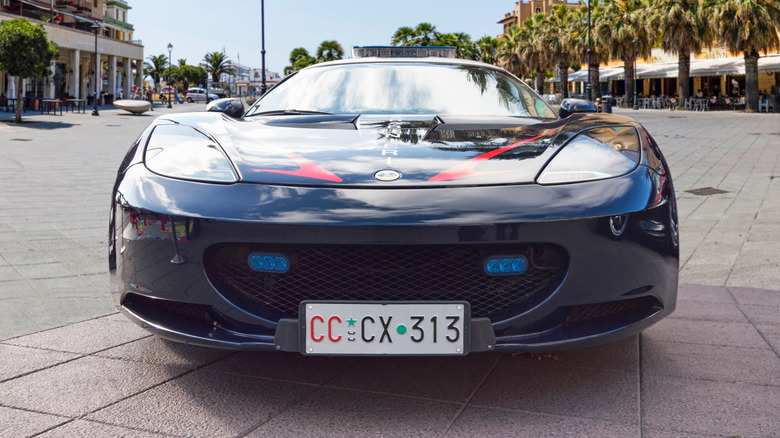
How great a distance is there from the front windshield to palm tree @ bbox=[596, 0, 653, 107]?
39.3m

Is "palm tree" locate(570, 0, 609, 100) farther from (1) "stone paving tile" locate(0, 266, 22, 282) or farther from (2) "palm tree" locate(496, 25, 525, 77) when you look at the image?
(1) "stone paving tile" locate(0, 266, 22, 282)

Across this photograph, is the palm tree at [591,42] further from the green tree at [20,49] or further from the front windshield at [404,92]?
the front windshield at [404,92]

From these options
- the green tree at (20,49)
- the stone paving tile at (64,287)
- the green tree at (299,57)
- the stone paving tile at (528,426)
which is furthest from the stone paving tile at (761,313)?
the green tree at (299,57)

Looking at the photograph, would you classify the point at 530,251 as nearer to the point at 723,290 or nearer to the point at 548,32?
the point at 723,290

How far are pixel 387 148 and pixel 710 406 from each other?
1328 mm

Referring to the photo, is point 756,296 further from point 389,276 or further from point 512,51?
point 512,51

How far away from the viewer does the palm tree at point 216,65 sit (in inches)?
4414

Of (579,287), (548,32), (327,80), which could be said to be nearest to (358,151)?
(579,287)

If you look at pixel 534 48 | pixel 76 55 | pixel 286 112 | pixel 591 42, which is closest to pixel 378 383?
pixel 286 112

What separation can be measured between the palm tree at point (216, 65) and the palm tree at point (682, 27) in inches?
3384

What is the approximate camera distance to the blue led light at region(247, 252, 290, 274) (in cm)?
208

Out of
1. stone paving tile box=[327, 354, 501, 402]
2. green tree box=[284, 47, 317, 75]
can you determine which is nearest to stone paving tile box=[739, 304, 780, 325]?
stone paving tile box=[327, 354, 501, 402]

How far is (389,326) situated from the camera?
79.4 inches

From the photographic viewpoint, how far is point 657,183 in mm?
2303
